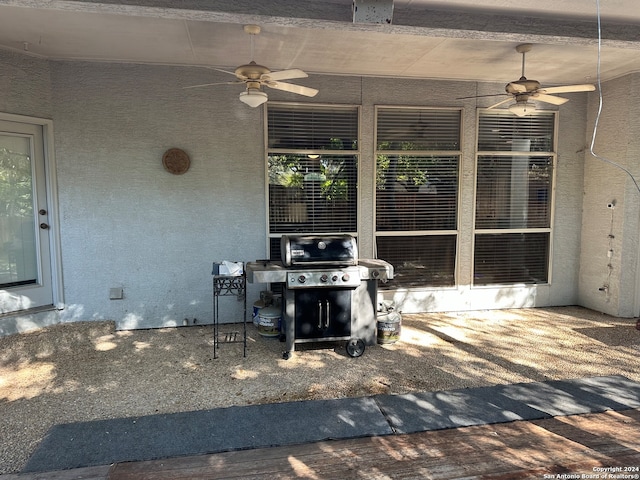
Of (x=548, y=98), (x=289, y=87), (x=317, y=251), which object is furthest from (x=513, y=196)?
(x=289, y=87)

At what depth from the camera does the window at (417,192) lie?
4.87 meters

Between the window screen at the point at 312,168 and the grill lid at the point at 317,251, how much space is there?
1.04 meters

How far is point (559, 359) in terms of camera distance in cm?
362

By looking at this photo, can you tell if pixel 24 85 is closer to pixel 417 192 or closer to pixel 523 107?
pixel 417 192

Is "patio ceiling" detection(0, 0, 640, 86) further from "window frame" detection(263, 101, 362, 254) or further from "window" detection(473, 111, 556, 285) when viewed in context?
"window" detection(473, 111, 556, 285)

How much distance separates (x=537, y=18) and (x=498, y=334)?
2974mm

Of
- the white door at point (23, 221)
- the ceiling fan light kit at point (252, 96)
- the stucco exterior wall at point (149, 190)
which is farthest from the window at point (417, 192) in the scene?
the white door at point (23, 221)

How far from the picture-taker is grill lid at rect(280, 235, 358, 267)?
3572mm

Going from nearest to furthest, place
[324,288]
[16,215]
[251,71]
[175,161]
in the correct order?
[251,71], [324,288], [16,215], [175,161]

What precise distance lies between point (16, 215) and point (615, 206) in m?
6.55

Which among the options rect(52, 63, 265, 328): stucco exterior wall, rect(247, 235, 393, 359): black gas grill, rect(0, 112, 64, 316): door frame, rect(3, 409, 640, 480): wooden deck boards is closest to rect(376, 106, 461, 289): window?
rect(247, 235, 393, 359): black gas grill

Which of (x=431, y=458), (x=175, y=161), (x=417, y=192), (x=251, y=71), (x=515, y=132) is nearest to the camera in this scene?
(x=431, y=458)

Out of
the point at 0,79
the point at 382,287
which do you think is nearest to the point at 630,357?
the point at 382,287

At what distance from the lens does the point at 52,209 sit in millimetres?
4160
